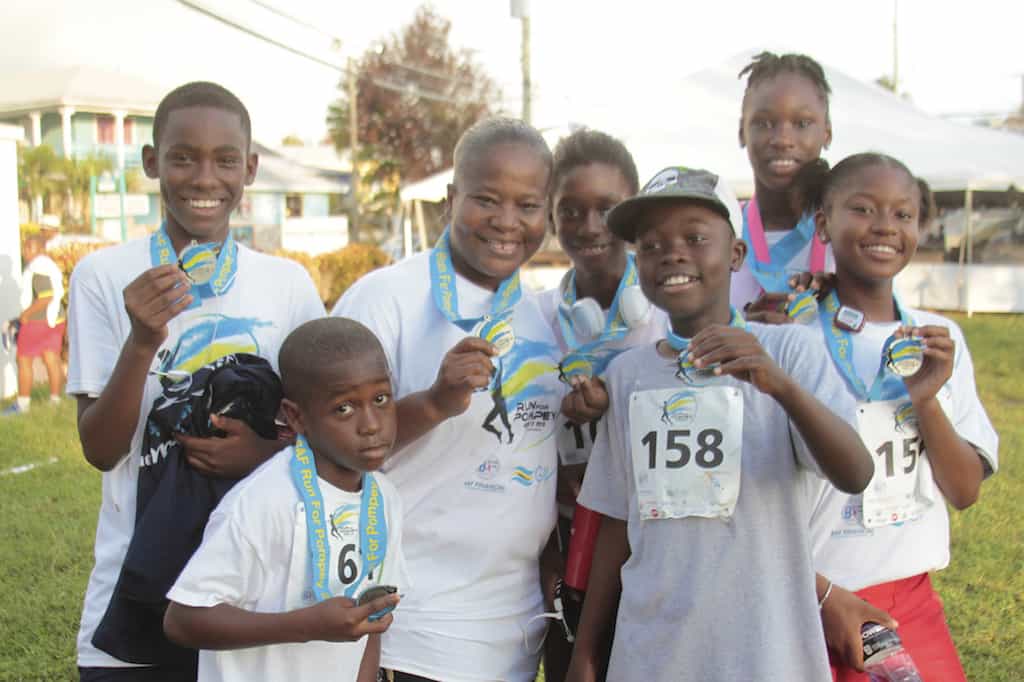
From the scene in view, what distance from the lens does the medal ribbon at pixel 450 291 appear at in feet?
8.87

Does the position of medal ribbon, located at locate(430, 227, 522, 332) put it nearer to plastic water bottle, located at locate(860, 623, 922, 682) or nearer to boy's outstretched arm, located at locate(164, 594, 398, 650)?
boy's outstretched arm, located at locate(164, 594, 398, 650)

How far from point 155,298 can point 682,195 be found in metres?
1.37

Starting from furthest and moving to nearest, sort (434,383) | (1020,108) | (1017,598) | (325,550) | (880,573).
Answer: (1020,108)
(1017,598)
(880,573)
(434,383)
(325,550)

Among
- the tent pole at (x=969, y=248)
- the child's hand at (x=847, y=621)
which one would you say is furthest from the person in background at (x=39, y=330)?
the tent pole at (x=969, y=248)

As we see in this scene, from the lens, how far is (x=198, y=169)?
2.60 meters

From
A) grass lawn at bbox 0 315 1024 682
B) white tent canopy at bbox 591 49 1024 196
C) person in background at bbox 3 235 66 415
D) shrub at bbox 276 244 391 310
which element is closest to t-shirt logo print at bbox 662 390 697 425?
grass lawn at bbox 0 315 1024 682

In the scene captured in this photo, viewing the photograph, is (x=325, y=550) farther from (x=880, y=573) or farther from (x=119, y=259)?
(x=880, y=573)

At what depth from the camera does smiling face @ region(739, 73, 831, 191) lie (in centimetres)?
363

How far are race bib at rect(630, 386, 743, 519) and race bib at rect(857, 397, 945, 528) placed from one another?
431 millimetres

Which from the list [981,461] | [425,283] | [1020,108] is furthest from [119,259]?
[1020,108]

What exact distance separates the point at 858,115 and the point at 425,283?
18825 mm

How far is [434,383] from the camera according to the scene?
2.49 m

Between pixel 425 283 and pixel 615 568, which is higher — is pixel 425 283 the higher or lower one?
the higher one

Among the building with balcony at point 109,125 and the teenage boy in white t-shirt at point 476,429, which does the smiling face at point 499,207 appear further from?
the building with balcony at point 109,125
